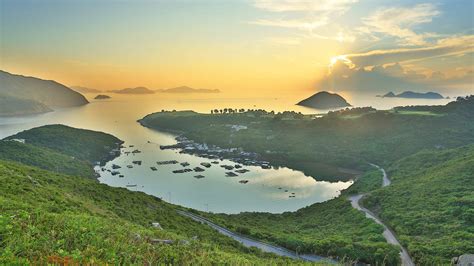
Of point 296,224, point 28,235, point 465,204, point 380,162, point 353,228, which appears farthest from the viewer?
point 380,162

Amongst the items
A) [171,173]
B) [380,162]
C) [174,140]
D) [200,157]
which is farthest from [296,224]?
[174,140]

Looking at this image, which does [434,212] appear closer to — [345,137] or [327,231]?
[327,231]

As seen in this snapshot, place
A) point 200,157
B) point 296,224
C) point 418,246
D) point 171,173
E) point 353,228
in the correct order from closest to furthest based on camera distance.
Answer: point 418,246
point 353,228
point 296,224
point 171,173
point 200,157

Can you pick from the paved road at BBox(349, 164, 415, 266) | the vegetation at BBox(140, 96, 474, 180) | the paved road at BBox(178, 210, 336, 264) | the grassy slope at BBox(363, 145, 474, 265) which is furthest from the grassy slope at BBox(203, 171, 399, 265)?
the vegetation at BBox(140, 96, 474, 180)

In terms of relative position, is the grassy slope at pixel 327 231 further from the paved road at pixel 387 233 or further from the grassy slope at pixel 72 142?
the grassy slope at pixel 72 142

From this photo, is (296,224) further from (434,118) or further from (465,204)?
(434,118)

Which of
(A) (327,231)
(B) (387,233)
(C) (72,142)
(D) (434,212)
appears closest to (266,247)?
(A) (327,231)

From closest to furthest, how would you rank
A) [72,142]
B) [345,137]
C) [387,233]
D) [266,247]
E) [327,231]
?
[266,247] < [387,233] < [327,231] < [72,142] < [345,137]
